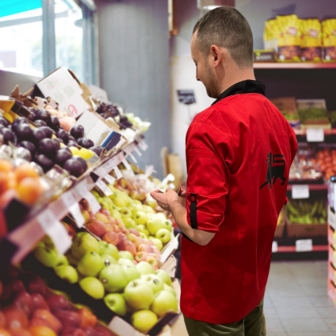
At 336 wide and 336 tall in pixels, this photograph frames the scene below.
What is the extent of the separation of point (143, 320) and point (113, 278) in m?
0.18

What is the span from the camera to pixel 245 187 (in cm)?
125

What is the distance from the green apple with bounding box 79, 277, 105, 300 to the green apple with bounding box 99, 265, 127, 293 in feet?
0.08

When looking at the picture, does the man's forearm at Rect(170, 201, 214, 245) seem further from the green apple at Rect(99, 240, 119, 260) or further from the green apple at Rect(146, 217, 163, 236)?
the green apple at Rect(146, 217, 163, 236)

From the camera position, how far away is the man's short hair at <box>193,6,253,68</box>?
4.27ft

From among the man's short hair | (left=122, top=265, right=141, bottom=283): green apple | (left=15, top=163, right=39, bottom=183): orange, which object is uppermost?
the man's short hair

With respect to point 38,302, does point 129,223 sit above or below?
below

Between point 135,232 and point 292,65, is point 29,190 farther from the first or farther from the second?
point 292,65

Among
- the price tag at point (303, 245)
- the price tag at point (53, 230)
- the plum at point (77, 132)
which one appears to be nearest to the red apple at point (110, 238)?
the plum at point (77, 132)

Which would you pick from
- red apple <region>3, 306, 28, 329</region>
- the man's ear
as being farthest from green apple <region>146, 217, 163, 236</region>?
red apple <region>3, 306, 28, 329</region>

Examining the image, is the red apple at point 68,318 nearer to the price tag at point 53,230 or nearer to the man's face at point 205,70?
the price tag at point 53,230

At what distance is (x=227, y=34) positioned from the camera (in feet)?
4.26

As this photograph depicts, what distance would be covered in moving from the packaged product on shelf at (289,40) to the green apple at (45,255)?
3633 mm

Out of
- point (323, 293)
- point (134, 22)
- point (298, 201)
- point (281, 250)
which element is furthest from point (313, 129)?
point (134, 22)

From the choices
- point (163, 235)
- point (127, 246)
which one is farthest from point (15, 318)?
point (163, 235)
